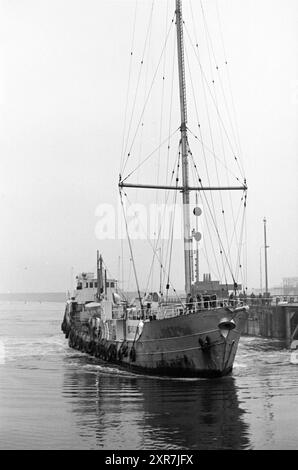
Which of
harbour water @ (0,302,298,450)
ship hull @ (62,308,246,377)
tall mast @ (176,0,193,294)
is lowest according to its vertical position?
harbour water @ (0,302,298,450)

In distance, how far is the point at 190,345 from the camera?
27781 millimetres

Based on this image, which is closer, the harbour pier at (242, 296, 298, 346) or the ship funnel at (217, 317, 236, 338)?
the ship funnel at (217, 317, 236, 338)

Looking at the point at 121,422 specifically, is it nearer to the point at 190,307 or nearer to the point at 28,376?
the point at 190,307

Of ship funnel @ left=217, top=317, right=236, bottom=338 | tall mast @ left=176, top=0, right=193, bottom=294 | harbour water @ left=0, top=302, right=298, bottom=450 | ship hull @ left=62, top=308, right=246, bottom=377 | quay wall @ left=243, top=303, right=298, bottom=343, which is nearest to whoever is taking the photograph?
harbour water @ left=0, top=302, right=298, bottom=450

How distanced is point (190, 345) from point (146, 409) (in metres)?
6.65

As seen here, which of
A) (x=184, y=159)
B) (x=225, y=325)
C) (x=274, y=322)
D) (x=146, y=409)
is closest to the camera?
(x=146, y=409)

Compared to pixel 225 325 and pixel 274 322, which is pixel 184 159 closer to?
pixel 225 325

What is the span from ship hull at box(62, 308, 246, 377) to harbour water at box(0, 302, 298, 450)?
0.63 meters

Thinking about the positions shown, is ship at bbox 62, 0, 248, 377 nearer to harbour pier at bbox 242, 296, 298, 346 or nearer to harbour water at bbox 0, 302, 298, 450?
harbour water at bbox 0, 302, 298, 450

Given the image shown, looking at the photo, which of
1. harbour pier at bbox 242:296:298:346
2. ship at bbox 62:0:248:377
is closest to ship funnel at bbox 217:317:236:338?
ship at bbox 62:0:248:377

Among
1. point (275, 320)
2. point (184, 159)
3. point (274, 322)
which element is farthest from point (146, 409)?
point (274, 322)

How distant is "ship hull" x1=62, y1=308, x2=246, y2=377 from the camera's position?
27203 millimetres
